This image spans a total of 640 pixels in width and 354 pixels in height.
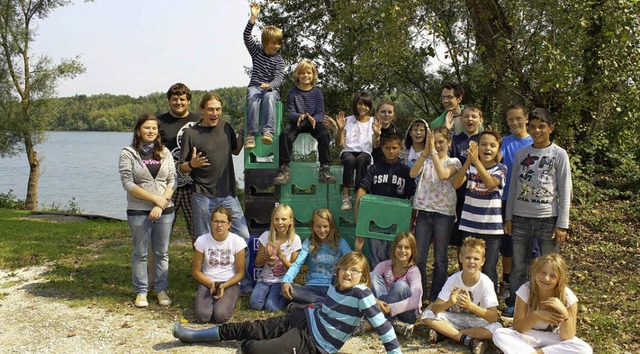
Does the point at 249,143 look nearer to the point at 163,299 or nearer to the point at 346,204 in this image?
the point at 346,204

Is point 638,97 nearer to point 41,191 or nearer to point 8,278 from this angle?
point 8,278

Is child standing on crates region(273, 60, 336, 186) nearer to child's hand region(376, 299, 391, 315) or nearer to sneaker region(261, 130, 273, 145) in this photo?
sneaker region(261, 130, 273, 145)

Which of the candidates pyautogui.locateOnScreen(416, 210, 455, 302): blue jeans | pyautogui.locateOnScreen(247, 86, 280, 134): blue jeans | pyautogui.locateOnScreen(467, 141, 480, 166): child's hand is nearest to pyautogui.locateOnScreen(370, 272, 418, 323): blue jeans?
pyautogui.locateOnScreen(416, 210, 455, 302): blue jeans

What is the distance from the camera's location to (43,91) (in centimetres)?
2242

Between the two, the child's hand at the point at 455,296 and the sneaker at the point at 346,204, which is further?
the sneaker at the point at 346,204

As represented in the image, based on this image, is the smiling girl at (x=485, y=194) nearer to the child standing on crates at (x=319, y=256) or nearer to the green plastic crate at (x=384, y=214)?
the green plastic crate at (x=384, y=214)

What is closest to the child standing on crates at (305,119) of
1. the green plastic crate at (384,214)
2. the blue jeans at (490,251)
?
the green plastic crate at (384,214)

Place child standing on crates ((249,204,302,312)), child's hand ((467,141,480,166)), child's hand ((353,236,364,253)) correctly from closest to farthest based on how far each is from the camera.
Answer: child's hand ((467,141,480,166))
child standing on crates ((249,204,302,312))
child's hand ((353,236,364,253))

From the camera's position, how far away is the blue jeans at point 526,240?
5328 millimetres

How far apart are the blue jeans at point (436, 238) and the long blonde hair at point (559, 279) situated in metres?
1.16

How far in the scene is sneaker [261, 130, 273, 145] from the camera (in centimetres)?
628

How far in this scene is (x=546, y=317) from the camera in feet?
14.6

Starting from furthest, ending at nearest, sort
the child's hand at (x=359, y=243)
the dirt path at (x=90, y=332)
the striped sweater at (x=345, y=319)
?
the child's hand at (x=359, y=243) < the dirt path at (x=90, y=332) < the striped sweater at (x=345, y=319)

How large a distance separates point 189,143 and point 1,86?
789 inches
